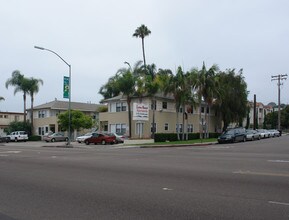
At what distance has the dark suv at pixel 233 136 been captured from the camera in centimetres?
4096

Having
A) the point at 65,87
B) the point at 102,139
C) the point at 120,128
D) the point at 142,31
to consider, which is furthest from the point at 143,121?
the point at 142,31

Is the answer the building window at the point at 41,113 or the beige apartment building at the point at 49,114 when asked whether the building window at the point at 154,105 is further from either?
the building window at the point at 41,113

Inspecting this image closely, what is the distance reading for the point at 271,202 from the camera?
317 inches

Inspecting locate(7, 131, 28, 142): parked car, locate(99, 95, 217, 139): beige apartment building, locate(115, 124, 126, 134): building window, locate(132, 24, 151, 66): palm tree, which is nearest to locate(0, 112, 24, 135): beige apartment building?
locate(7, 131, 28, 142): parked car

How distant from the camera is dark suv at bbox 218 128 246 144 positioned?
41.0 meters

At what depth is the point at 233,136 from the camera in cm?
4153

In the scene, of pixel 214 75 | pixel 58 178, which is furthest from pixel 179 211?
pixel 214 75

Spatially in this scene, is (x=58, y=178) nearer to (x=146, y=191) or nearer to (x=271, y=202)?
(x=146, y=191)

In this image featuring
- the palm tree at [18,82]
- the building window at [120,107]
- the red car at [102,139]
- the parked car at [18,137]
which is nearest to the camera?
the red car at [102,139]

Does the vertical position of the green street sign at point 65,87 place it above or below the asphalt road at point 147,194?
above

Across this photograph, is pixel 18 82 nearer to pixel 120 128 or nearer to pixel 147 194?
pixel 120 128

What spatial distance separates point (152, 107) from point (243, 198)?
43.7m

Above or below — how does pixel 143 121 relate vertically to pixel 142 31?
below

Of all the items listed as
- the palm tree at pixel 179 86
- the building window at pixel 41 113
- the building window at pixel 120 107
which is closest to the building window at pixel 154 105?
the palm tree at pixel 179 86
